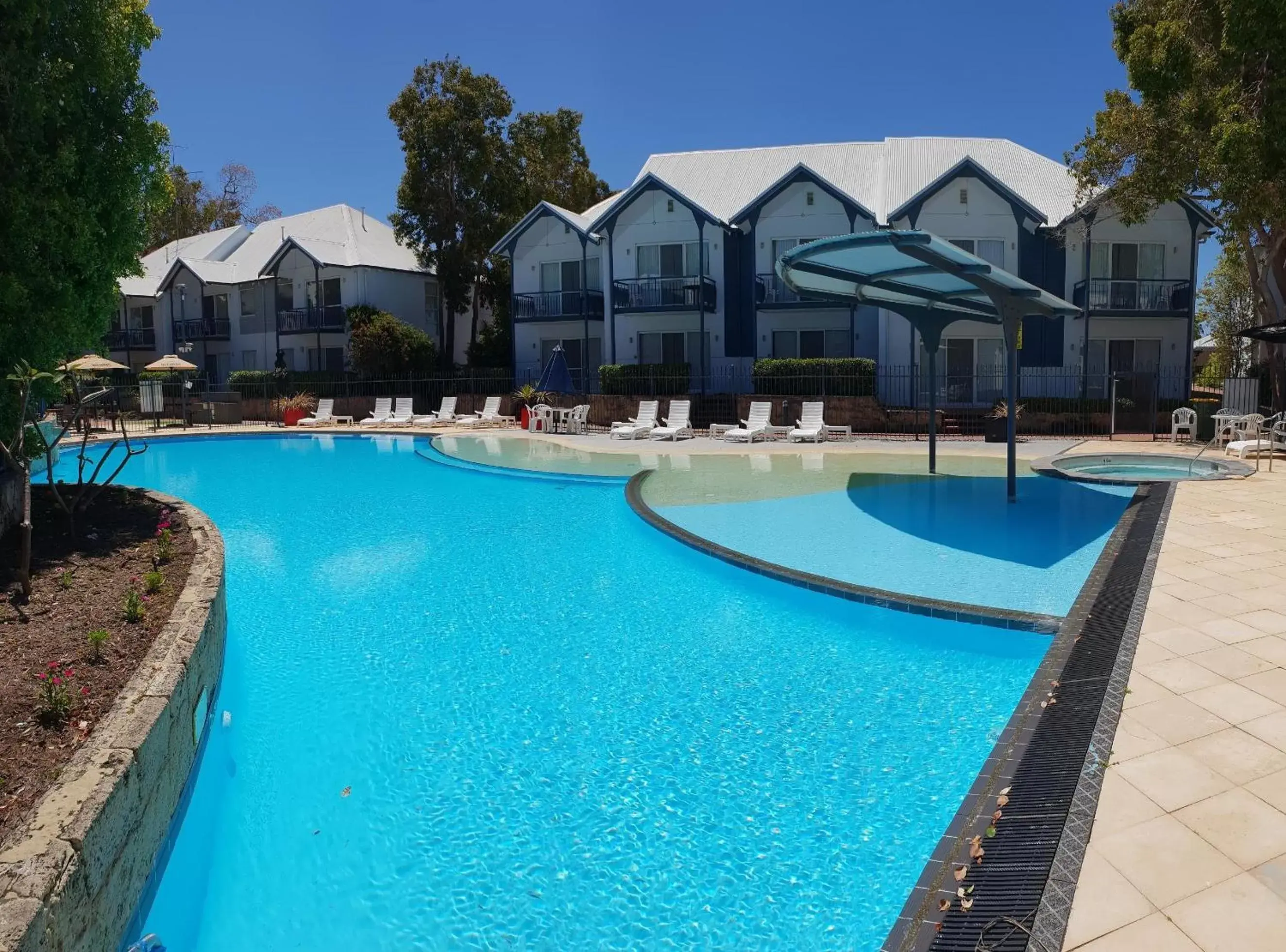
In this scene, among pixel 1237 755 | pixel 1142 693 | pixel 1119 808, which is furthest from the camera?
pixel 1142 693

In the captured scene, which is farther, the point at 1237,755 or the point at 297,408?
the point at 297,408

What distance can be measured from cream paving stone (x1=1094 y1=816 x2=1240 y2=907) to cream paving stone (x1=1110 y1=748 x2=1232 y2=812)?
19cm

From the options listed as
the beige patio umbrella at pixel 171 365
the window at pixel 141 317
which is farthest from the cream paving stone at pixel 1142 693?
the window at pixel 141 317

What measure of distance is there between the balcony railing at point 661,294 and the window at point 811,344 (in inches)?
104

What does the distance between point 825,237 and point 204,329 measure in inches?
1132

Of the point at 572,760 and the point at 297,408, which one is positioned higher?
the point at 297,408

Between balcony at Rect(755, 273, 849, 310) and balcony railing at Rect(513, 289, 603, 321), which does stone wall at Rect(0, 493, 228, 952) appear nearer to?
balcony at Rect(755, 273, 849, 310)

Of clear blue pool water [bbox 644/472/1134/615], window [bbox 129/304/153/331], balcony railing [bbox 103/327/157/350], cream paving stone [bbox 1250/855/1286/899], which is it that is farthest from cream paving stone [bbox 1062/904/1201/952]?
window [bbox 129/304/153/331]

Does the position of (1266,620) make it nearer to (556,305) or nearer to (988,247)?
(988,247)

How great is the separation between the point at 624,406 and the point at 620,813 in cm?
2212

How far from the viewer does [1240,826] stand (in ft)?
11.0

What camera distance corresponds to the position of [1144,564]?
24.5 ft

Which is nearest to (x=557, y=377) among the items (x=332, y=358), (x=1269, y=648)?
(x=332, y=358)

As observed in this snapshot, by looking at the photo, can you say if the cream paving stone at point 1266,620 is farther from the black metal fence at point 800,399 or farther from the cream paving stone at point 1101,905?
the black metal fence at point 800,399
